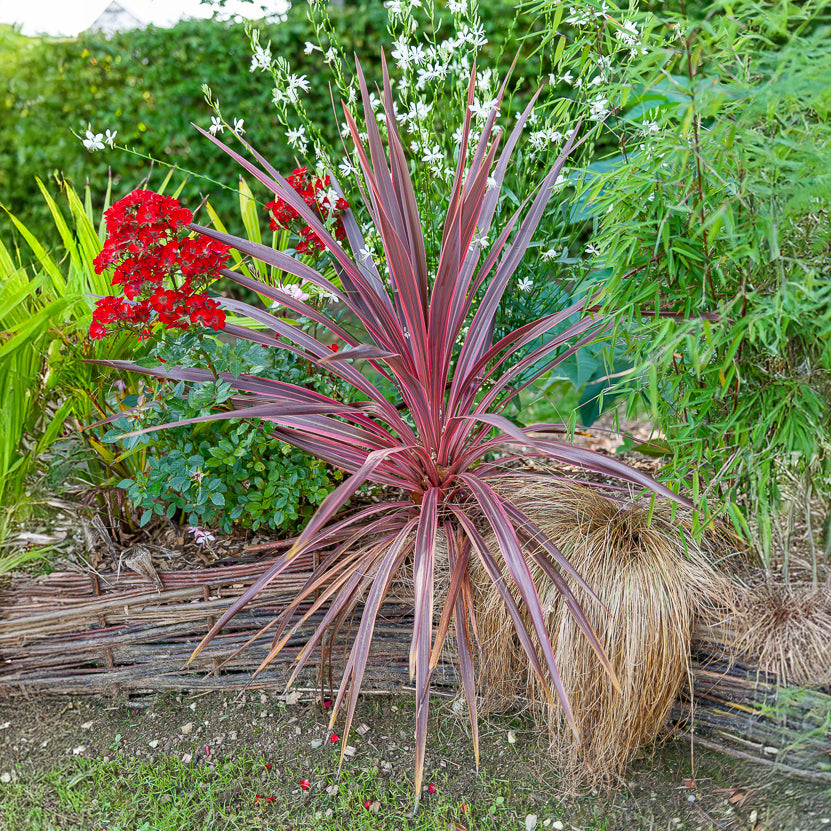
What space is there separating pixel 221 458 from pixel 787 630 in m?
1.25

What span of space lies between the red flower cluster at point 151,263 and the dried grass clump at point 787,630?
4.13ft

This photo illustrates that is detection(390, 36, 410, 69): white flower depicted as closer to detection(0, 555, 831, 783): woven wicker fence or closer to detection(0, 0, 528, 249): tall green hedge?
detection(0, 555, 831, 783): woven wicker fence

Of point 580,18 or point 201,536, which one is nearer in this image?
point 580,18

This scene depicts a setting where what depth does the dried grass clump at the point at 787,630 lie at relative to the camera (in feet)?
4.49

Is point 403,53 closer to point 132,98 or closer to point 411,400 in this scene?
point 411,400

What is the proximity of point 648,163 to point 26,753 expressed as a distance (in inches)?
73.8

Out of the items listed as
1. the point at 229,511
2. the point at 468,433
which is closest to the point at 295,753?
the point at 229,511

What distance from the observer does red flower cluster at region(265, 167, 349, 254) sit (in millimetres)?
1688

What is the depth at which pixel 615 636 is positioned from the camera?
4.55 feet

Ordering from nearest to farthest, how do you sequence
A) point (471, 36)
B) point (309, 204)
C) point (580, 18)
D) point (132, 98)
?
point (580, 18) → point (471, 36) → point (309, 204) → point (132, 98)

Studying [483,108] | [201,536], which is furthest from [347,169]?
[201,536]

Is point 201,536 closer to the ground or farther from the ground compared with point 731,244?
closer to the ground

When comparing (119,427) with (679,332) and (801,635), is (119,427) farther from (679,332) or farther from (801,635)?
(801,635)

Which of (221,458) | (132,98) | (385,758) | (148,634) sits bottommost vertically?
(385,758)
